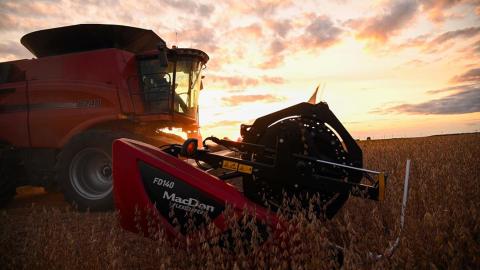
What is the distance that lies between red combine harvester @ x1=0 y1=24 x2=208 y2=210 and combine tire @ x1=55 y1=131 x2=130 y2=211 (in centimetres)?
2

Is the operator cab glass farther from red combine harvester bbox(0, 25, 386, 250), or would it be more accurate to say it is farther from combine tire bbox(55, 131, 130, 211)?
combine tire bbox(55, 131, 130, 211)

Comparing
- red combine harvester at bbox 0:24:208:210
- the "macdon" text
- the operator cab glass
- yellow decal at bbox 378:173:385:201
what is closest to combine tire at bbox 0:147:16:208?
red combine harvester at bbox 0:24:208:210

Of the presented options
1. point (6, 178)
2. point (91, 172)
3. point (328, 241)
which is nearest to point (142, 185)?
point (328, 241)

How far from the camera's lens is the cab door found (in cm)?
818

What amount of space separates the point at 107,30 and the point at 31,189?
22.1ft

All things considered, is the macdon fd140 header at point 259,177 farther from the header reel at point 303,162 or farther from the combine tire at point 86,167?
the combine tire at point 86,167

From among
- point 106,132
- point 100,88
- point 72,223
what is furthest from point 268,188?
point 100,88

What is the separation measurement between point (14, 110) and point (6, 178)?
1664 mm

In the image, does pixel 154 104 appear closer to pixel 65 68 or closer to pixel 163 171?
pixel 65 68

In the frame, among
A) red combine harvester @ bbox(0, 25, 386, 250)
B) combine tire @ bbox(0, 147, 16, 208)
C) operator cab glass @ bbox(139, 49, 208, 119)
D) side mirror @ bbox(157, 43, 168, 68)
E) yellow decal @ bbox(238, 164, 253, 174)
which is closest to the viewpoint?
red combine harvester @ bbox(0, 25, 386, 250)

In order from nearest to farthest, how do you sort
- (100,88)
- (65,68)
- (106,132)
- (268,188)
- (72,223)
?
(268,188), (72,223), (106,132), (100,88), (65,68)

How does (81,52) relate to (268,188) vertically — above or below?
above

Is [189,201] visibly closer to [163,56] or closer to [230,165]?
[230,165]

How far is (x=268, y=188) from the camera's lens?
3.65m
